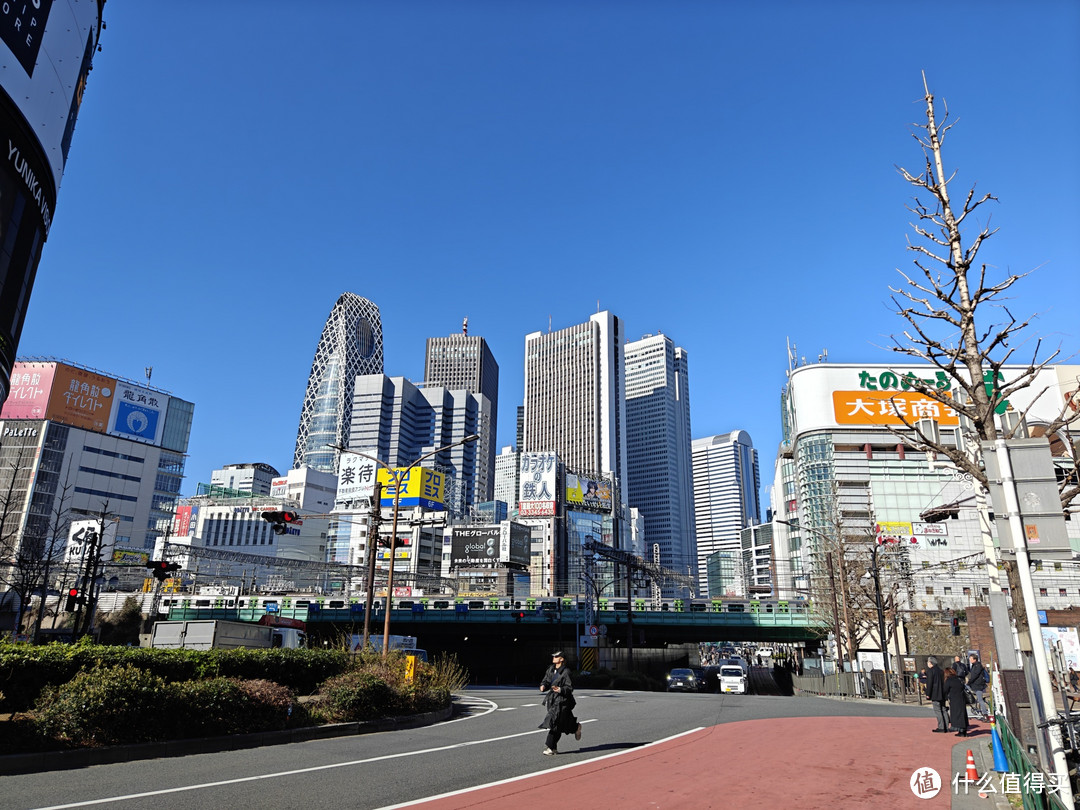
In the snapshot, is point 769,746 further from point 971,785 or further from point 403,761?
point 403,761

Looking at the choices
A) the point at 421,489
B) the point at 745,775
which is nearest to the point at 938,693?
the point at 745,775

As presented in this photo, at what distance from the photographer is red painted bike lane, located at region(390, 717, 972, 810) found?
8.61 meters

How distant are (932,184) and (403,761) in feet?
45.3

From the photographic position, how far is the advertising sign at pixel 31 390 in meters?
119

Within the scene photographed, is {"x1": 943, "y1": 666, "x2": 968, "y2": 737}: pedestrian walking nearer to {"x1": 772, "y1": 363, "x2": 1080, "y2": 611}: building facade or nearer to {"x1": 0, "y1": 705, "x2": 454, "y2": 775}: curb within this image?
{"x1": 0, "y1": 705, "x2": 454, "y2": 775}: curb

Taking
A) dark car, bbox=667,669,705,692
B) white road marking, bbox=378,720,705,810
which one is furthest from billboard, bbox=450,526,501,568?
white road marking, bbox=378,720,705,810

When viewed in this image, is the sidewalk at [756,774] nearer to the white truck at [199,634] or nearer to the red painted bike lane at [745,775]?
the red painted bike lane at [745,775]

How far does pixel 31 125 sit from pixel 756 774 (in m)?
33.3

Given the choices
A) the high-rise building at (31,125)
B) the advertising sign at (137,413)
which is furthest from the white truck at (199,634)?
the advertising sign at (137,413)

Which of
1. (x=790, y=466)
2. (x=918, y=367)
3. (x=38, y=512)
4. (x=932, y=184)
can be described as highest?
(x=918, y=367)

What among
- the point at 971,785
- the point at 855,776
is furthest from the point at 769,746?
the point at 971,785

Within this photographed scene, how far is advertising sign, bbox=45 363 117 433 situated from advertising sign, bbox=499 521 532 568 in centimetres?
7201

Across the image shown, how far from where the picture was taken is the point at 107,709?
37.2 feet

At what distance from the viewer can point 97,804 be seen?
26.5ft
